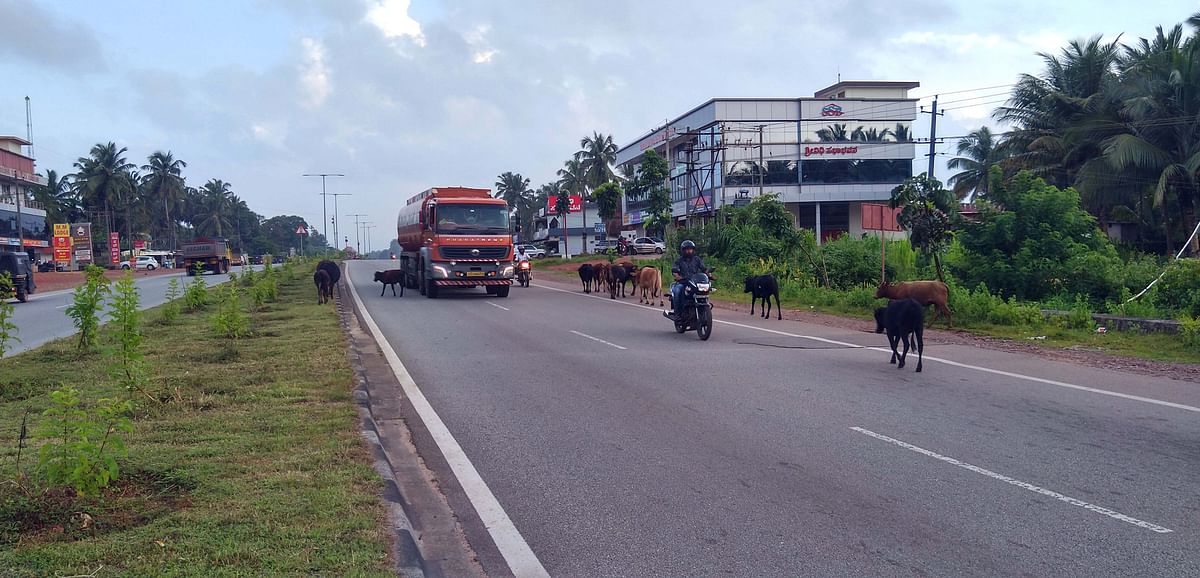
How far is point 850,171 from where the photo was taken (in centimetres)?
6550

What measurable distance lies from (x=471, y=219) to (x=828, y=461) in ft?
69.6

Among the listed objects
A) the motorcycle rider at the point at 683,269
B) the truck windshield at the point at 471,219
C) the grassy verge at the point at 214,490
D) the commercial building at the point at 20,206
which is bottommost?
the grassy verge at the point at 214,490

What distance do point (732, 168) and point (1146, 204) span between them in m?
33.1

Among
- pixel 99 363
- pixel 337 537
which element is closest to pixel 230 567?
pixel 337 537

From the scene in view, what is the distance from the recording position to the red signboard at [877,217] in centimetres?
1955

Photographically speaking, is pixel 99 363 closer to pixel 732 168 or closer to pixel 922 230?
pixel 922 230

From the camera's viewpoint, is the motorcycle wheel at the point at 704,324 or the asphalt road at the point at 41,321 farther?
the asphalt road at the point at 41,321

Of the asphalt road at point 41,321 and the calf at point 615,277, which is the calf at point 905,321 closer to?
the asphalt road at point 41,321

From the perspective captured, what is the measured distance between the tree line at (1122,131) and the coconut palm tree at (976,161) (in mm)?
A: 1981

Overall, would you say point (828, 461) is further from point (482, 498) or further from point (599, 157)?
point (599, 157)

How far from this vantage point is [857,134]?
216 ft

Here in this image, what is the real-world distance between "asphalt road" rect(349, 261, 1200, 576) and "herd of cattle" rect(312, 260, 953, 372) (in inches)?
20.2

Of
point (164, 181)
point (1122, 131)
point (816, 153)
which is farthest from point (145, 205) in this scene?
point (1122, 131)

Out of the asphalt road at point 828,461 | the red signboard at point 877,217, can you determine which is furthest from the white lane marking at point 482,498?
the red signboard at point 877,217
